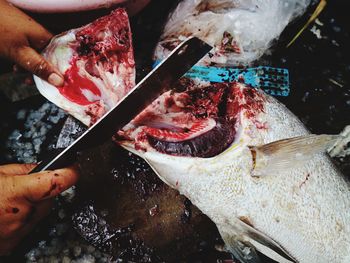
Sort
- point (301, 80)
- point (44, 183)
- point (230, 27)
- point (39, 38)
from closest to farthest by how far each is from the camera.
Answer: point (44, 183)
point (39, 38)
point (230, 27)
point (301, 80)

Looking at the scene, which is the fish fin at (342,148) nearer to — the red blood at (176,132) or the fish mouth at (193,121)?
the fish mouth at (193,121)

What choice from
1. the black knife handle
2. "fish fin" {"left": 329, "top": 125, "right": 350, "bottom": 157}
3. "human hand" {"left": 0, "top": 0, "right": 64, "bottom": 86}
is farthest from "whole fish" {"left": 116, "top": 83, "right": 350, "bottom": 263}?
"fish fin" {"left": 329, "top": 125, "right": 350, "bottom": 157}

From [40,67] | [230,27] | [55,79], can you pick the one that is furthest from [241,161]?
[230,27]

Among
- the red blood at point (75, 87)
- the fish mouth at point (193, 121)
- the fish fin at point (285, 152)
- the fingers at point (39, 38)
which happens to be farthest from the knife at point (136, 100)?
the fingers at point (39, 38)

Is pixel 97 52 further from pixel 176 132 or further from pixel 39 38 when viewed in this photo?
pixel 176 132

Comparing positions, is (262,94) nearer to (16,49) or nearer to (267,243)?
(267,243)
